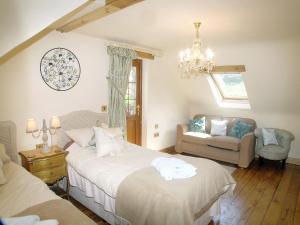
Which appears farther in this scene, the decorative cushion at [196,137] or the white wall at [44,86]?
the decorative cushion at [196,137]

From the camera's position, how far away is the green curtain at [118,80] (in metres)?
3.72

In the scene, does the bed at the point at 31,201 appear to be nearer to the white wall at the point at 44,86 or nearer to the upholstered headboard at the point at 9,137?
the upholstered headboard at the point at 9,137

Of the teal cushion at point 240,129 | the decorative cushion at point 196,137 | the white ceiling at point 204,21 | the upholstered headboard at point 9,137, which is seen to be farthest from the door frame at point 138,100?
the upholstered headboard at point 9,137

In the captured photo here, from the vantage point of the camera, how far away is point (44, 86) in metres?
2.98

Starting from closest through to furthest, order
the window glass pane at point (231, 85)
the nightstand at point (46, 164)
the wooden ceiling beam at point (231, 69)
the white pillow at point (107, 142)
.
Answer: the nightstand at point (46, 164), the white pillow at point (107, 142), the wooden ceiling beam at point (231, 69), the window glass pane at point (231, 85)

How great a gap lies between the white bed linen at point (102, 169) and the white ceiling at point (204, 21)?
5.50 ft

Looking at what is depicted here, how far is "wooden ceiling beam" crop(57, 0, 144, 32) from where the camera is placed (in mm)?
1965

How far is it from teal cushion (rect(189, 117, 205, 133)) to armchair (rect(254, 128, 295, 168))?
1131mm

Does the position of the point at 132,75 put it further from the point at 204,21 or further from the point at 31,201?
the point at 31,201

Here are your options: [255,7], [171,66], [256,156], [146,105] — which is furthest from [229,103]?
[255,7]

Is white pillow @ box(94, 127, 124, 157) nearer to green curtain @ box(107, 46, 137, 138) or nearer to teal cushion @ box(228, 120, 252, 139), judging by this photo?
green curtain @ box(107, 46, 137, 138)

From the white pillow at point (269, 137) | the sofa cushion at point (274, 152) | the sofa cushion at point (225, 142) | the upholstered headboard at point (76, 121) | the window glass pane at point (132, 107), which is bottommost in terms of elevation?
the sofa cushion at point (274, 152)

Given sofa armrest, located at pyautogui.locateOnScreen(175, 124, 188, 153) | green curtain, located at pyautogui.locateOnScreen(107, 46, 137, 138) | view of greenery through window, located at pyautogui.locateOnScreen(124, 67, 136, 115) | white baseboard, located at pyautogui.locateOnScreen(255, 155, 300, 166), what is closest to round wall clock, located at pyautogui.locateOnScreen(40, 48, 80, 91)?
green curtain, located at pyautogui.locateOnScreen(107, 46, 137, 138)

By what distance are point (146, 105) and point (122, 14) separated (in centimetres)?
223
